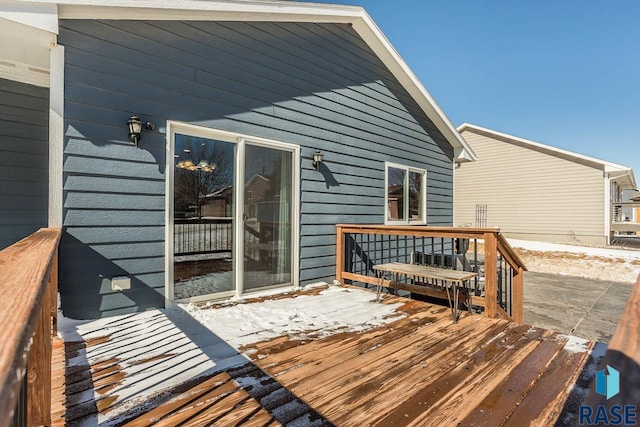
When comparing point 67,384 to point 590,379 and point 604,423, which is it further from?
point 590,379

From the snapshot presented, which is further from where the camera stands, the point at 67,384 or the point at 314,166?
the point at 314,166

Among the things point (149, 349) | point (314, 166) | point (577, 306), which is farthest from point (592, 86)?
point (149, 349)

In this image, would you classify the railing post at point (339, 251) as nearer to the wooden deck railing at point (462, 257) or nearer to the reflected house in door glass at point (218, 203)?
the wooden deck railing at point (462, 257)

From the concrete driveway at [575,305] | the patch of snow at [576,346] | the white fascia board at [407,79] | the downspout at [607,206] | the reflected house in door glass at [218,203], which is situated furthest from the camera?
the downspout at [607,206]

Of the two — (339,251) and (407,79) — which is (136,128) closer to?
(339,251)

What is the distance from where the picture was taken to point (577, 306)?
5293 mm

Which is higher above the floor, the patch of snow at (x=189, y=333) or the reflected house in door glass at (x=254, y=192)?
the reflected house in door glass at (x=254, y=192)

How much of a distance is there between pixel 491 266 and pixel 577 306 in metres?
3.49

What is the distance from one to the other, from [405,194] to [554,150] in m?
10.6

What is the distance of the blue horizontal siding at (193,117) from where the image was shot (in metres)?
2.85

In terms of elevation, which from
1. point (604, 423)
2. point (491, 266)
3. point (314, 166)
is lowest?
point (491, 266)

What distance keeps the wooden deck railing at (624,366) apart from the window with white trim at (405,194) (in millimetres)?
5273

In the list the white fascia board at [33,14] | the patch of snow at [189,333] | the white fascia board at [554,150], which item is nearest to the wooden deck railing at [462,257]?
the patch of snow at [189,333]

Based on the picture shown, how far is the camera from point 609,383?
540 millimetres
